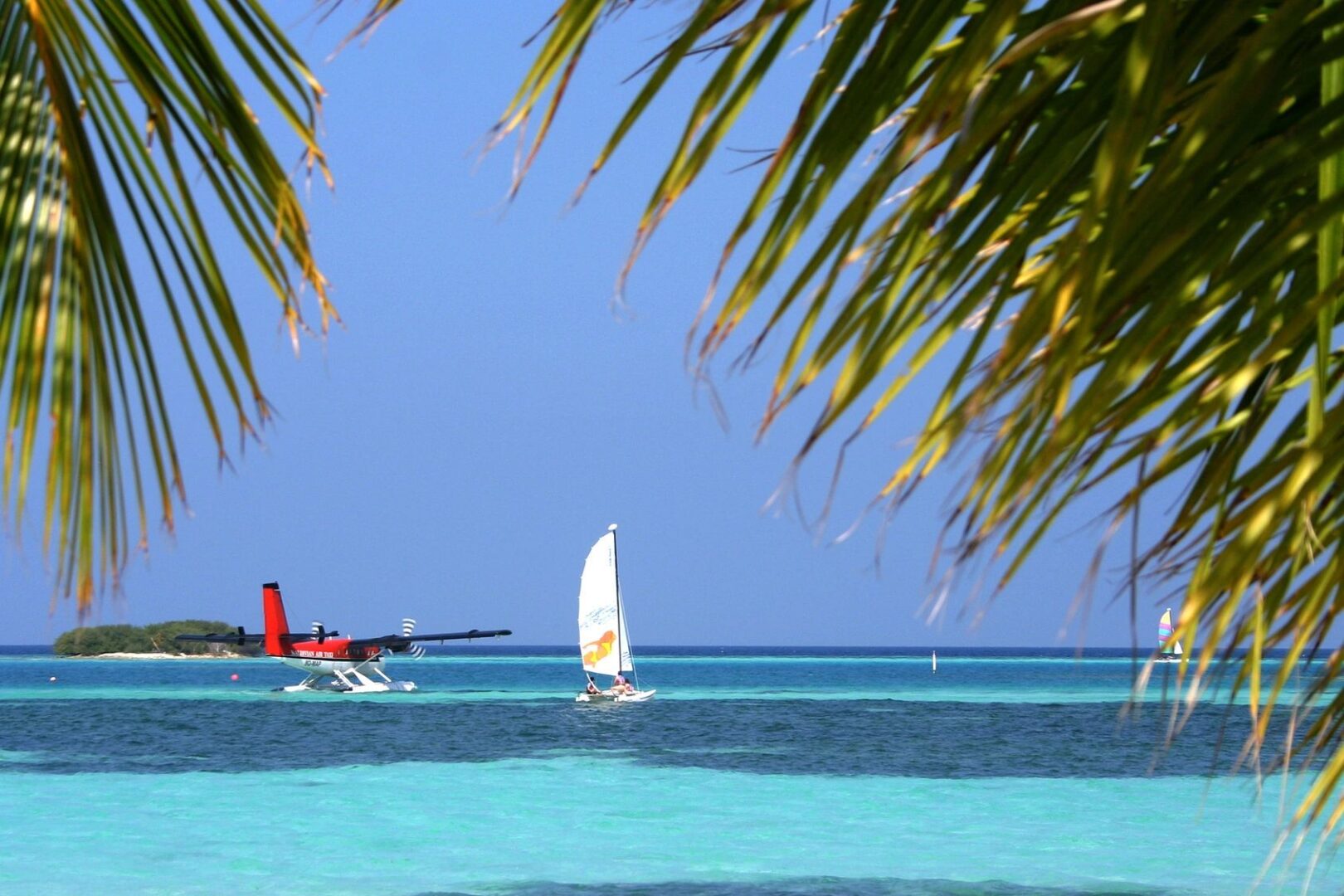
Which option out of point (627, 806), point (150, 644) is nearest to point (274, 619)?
point (627, 806)

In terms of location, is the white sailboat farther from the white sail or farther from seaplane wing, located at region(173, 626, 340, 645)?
seaplane wing, located at region(173, 626, 340, 645)

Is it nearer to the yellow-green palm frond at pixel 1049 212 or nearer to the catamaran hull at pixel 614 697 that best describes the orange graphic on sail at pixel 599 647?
the catamaran hull at pixel 614 697

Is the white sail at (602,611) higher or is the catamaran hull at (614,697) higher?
the white sail at (602,611)

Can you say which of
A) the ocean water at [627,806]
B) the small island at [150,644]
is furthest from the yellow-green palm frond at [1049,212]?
the small island at [150,644]

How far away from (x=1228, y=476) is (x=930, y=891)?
12.9m

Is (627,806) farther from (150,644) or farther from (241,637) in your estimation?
(150,644)

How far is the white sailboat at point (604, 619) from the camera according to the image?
39.7 metres

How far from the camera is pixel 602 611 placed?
40281 millimetres

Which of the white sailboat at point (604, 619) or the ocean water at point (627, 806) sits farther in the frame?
the white sailboat at point (604, 619)

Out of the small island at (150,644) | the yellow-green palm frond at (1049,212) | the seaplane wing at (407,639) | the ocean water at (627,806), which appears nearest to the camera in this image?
the yellow-green palm frond at (1049,212)

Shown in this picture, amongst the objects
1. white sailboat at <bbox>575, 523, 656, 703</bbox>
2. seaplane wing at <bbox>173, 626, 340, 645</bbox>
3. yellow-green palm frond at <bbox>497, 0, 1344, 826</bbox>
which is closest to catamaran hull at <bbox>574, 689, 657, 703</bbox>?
white sailboat at <bbox>575, 523, 656, 703</bbox>

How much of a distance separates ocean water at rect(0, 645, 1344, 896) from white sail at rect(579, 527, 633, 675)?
3.18 meters

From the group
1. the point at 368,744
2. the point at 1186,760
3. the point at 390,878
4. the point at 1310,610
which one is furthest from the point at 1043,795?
the point at 1310,610

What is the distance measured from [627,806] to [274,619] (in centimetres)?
3122
